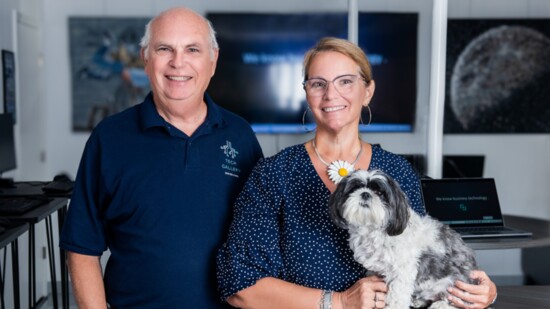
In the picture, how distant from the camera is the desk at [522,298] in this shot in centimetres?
212

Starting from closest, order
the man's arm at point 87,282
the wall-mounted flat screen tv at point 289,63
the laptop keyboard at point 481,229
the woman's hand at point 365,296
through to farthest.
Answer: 1. the woman's hand at point 365,296
2. the man's arm at point 87,282
3. the laptop keyboard at point 481,229
4. the wall-mounted flat screen tv at point 289,63

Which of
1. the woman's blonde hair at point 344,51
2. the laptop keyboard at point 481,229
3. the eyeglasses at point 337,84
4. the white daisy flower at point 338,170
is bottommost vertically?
the laptop keyboard at point 481,229

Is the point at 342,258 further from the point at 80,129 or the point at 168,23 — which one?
the point at 80,129

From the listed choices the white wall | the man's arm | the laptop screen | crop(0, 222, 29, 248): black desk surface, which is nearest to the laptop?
the laptop screen

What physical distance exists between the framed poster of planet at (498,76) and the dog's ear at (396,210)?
4478 mm

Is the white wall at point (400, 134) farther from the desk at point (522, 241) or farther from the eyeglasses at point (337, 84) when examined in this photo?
the eyeglasses at point (337, 84)

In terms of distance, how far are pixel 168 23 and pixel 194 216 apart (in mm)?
574

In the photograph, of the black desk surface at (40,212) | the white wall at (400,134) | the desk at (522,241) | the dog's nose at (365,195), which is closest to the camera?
the dog's nose at (365,195)

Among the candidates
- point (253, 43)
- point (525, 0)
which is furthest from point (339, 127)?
point (525, 0)

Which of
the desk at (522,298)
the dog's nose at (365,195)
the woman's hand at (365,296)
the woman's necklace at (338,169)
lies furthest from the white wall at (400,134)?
the dog's nose at (365,195)

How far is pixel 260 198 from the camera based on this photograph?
1753mm

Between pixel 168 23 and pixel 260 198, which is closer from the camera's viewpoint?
pixel 260 198

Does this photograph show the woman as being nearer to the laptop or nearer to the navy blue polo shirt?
the navy blue polo shirt

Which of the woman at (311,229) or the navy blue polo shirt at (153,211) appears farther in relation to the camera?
the navy blue polo shirt at (153,211)
